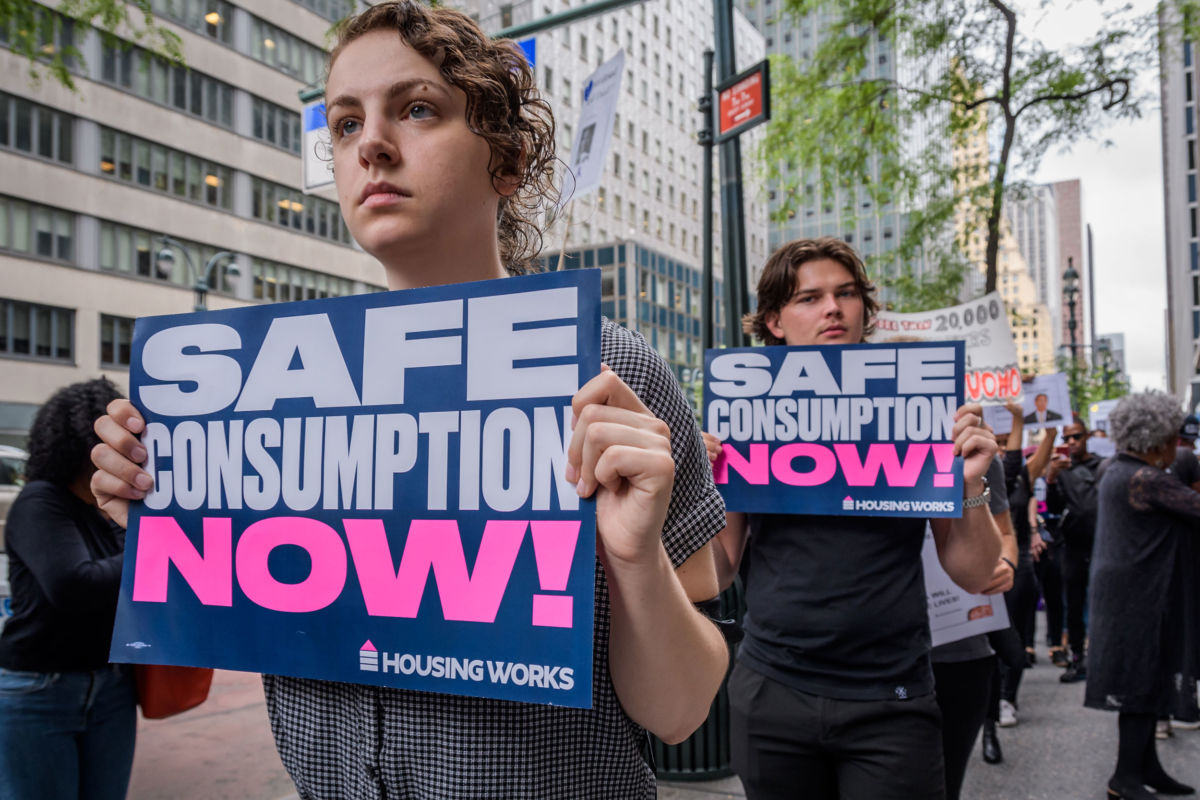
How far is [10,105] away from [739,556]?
33292mm

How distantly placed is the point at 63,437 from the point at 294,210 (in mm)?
38408

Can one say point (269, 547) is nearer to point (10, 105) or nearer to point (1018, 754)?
point (1018, 754)

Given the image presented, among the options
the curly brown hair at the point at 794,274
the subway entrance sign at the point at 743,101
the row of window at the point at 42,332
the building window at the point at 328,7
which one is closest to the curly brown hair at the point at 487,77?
the curly brown hair at the point at 794,274

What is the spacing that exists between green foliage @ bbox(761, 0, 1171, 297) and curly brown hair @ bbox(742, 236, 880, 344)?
32.3 ft

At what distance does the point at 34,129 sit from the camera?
2967 cm

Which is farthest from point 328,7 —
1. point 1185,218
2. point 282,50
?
point 1185,218

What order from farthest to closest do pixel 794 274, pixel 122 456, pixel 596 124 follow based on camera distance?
pixel 596 124 → pixel 794 274 → pixel 122 456

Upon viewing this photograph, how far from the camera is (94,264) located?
3162 centimetres

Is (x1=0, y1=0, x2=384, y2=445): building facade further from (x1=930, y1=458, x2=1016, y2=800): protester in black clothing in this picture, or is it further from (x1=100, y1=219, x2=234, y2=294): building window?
(x1=930, y1=458, x2=1016, y2=800): protester in black clothing

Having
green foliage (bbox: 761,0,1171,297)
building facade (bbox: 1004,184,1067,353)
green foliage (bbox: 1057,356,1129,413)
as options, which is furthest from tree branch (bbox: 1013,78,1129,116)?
building facade (bbox: 1004,184,1067,353)

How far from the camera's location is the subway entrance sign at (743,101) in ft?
18.0

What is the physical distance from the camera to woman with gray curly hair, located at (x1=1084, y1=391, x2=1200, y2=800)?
17.0 ft

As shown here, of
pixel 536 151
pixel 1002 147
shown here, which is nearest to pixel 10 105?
pixel 1002 147

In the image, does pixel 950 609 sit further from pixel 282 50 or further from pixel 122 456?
pixel 282 50
